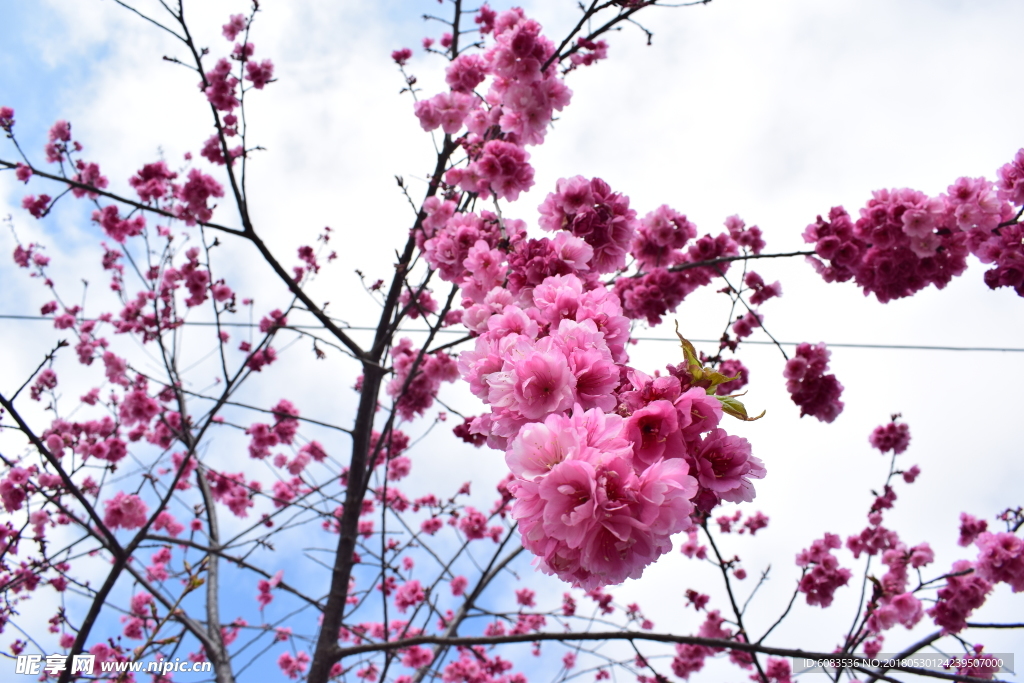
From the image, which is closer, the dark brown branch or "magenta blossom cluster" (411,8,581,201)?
the dark brown branch

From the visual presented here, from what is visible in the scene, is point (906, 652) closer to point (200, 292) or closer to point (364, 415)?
point (364, 415)

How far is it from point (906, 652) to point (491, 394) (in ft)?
15.2

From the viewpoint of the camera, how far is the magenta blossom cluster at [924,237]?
269 cm

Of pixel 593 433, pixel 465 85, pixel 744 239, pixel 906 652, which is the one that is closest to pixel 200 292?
pixel 465 85

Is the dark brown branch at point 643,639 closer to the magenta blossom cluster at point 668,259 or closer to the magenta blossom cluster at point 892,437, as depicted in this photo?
the magenta blossom cluster at point 668,259

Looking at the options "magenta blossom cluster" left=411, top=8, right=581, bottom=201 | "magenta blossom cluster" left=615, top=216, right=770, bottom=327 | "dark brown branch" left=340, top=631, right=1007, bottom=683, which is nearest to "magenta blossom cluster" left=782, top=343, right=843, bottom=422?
"magenta blossom cluster" left=615, top=216, right=770, bottom=327

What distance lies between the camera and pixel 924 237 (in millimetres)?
2986

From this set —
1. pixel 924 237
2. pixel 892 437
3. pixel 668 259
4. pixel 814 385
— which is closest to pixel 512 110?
pixel 668 259

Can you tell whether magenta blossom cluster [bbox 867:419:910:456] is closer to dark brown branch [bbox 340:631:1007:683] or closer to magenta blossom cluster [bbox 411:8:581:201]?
dark brown branch [bbox 340:631:1007:683]

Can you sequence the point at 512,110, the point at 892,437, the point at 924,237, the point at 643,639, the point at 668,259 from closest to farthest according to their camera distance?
the point at 643,639 < the point at 924,237 < the point at 512,110 < the point at 668,259 < the point at 892,437

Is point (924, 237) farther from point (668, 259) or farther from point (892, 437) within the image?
point (892, 437)

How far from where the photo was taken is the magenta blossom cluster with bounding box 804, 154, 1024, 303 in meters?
2.69

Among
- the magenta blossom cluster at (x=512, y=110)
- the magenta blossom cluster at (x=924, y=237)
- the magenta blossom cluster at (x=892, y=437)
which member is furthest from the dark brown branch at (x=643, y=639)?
the magenta blossom cluster at (x=892, y=437)

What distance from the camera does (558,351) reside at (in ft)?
3.94
